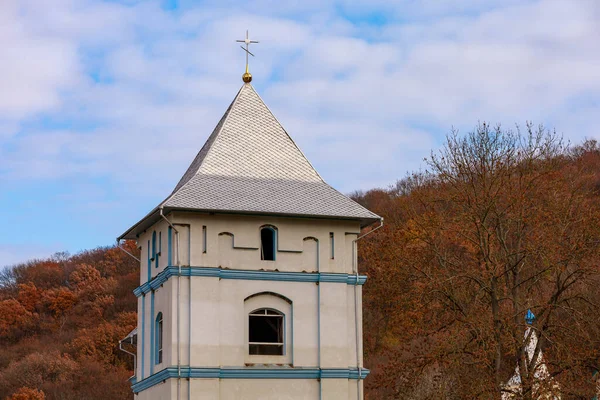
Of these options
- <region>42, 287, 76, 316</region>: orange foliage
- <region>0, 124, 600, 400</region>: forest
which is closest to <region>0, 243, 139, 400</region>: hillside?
<region>42, 287, 76, 316</region>: orange foliage

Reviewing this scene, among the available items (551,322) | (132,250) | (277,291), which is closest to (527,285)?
(551,322)

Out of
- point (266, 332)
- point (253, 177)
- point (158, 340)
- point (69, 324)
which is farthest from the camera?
point (69, 324)

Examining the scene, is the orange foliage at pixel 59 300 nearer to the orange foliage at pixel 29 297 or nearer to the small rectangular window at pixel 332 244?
the orange foliage at pixel 29 297

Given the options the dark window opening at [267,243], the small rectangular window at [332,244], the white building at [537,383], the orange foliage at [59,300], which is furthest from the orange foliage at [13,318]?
the small rectangular window at [332,244]

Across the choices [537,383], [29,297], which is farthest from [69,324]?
[537,383]

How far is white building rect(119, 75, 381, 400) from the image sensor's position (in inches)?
1164

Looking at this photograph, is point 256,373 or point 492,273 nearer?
point 256,373

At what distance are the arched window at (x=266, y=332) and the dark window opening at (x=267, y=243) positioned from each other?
142cm

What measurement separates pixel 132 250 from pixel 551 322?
56691mm

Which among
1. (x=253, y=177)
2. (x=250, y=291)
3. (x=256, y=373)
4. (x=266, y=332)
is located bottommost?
(x=256, y=373)

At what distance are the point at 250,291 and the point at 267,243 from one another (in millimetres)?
1501

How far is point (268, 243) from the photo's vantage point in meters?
31.1

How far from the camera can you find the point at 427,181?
1478 inches

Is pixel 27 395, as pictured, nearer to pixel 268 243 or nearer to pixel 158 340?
pixel 158 340
